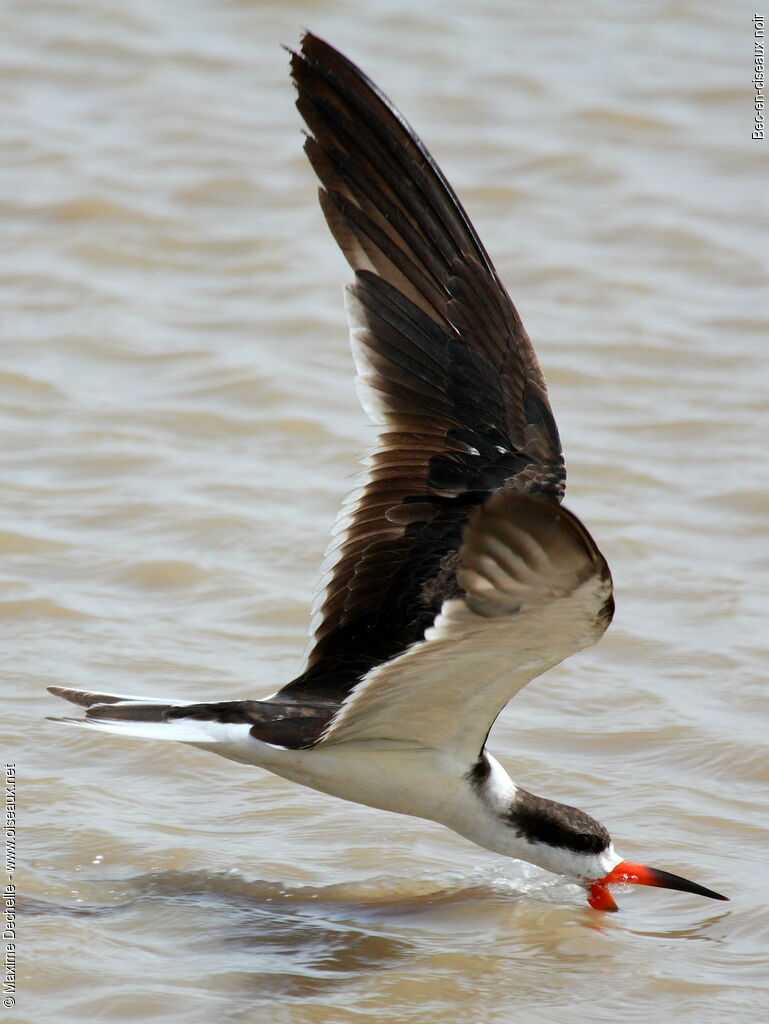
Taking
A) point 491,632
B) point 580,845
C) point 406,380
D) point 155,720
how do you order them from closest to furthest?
point 491,632
point 155,720
point 406,380
point 580,845

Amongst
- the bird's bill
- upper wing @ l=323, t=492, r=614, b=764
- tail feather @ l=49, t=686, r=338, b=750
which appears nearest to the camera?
upper wing @ l=323, t=492, r=614, b=764

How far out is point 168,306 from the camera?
8320 millimetres

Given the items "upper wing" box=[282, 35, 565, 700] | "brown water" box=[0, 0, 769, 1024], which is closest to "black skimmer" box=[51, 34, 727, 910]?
"upper wing" box=[282, 35, 565, 700]

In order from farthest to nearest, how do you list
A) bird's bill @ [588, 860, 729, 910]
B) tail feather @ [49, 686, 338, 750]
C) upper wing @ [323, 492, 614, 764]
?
bird's bill @ [588, 860, 729, 910]
tail feather @ [49, 686, 338, 750]
upper wing @ [323, 492, 614, 764]

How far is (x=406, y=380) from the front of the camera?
14.4 ft

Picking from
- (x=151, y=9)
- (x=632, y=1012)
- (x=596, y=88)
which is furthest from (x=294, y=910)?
(x=151, y=9)

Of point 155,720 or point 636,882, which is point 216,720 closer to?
point 155,720

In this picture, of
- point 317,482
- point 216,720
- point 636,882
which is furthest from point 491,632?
point 317,482

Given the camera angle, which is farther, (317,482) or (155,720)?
(317,482)

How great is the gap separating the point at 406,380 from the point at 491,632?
3.51ft

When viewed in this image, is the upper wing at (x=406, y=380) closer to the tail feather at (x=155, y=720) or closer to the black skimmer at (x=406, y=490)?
the black skimmer at (x=406, y=490)

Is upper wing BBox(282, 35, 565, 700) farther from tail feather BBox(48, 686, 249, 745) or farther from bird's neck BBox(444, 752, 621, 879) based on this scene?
bird's neck BBox(444, 752, 621, 879)

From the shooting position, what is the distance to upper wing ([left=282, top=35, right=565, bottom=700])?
426 cm

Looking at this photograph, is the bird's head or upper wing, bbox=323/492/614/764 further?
the bird's head
